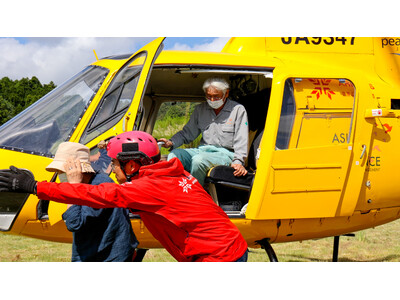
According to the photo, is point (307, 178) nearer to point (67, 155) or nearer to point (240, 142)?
point (240, 142)

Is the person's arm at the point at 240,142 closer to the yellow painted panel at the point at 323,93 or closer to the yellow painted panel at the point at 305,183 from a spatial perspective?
the yellow painted panel at the point at 305,183

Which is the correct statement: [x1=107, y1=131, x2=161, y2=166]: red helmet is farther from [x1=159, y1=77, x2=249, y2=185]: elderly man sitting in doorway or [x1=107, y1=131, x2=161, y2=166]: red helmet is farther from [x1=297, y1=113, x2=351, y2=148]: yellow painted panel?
[x1=297, y1=113, x2=351, y2=148]: yellow painted panel

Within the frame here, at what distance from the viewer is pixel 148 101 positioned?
242 inches

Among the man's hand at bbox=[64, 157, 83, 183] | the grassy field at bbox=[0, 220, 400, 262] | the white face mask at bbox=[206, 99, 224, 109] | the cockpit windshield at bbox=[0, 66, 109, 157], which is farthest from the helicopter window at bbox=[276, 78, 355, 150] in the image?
the grassy field at bbox=[0, 220, 400, 262]

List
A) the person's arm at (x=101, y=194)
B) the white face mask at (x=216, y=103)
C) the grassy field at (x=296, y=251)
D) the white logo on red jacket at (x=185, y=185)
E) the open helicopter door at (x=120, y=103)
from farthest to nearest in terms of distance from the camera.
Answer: the grassy field at (x=296, y=251), the white face mask at (x=216, y=103), the open helicopter door at (x=120, y=103), the white logo on red jacket at (x=185, y=185), the person's arm at (x=101, y=194)

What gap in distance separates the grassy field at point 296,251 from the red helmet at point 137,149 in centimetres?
404

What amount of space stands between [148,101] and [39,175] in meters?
2.25

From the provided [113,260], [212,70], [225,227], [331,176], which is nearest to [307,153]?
[331,176]

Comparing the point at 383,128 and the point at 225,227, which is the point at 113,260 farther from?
the point at 383,128

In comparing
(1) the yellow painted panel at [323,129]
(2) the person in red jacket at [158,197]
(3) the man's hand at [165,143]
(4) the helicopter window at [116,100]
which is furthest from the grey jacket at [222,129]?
(2) the person in red jacket at [158,197]

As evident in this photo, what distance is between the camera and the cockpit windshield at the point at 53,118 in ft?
14.1

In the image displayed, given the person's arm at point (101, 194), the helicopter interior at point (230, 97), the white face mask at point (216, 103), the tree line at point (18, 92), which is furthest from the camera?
the tree line at point (18, 92)
